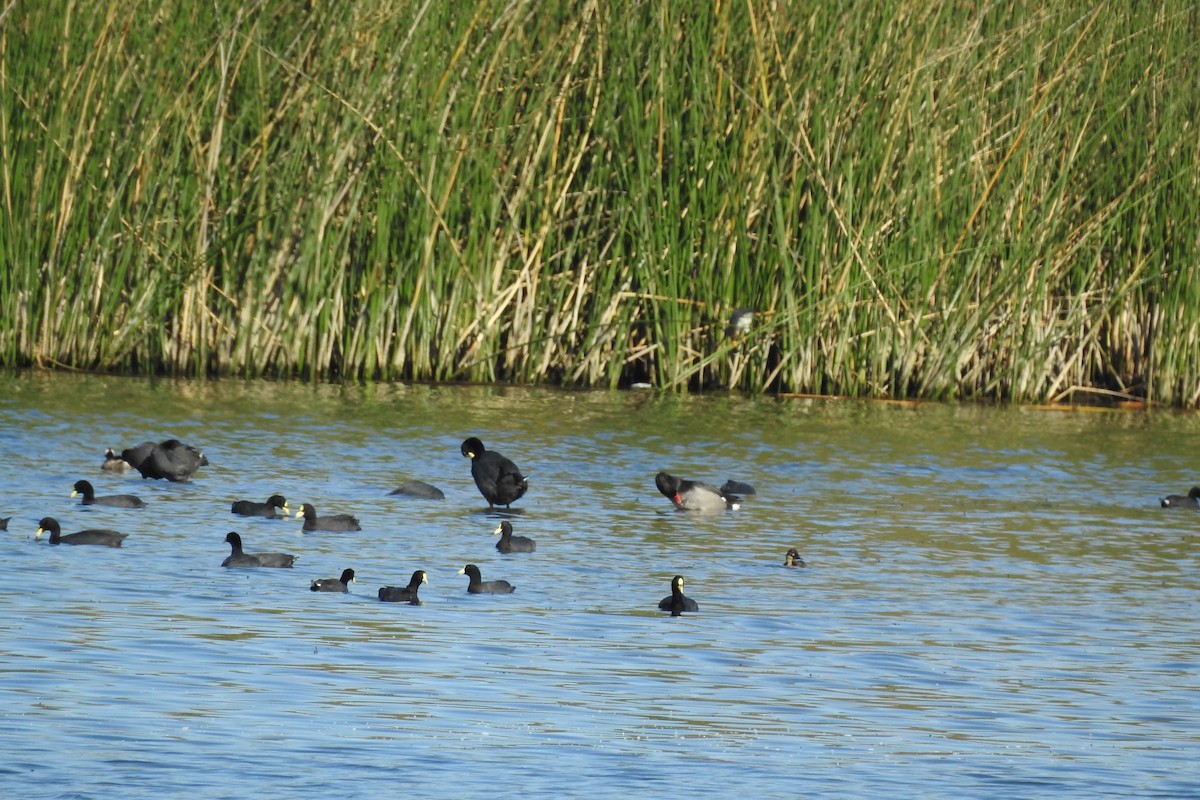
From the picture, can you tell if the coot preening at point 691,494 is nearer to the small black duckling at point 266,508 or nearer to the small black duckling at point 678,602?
the small black duckling at point 266,508

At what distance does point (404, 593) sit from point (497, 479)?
10.0ft

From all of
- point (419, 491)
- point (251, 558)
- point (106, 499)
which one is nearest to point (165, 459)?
point (106, 499)

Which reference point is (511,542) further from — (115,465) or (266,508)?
(115,465)

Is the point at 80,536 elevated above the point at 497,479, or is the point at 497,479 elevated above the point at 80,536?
the point at 497,479

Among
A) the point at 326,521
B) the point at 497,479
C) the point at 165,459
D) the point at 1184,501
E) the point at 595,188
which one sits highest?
the point at 595,188

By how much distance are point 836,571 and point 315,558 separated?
273 centimetres

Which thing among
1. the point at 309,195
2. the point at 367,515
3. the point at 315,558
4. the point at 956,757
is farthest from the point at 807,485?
the point at 956,757

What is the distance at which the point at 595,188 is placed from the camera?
60.8ft

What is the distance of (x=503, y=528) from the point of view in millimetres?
11680

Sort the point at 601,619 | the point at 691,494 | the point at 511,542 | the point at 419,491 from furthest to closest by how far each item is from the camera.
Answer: the point at 419,491
the point at 691,494
the point at 511,542
the point at 601,619

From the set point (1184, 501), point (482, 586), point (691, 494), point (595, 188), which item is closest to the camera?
point (482, 586)

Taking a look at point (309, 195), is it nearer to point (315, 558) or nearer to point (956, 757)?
point (315, 558)

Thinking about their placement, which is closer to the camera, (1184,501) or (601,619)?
(601,619)

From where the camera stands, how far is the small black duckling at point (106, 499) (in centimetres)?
1236
